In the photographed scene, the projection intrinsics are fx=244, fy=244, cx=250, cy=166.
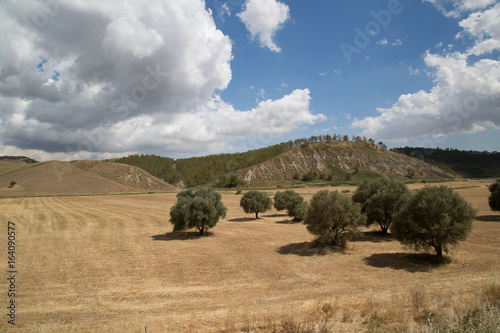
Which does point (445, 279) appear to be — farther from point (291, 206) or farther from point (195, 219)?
point (291, 206)

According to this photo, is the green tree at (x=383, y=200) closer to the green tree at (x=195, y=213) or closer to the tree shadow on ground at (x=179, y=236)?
the green tree at (x=195, y=213)

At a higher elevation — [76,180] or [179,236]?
[76,180]

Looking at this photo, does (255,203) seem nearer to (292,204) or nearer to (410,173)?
(292,204)

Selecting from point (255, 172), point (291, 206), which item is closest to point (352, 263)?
point (291, 206)

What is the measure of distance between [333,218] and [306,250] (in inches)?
155

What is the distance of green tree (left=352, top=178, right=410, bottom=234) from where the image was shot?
27.4 meters

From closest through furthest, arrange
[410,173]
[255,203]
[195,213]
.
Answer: [195,213] < [255,203] < [410,173]

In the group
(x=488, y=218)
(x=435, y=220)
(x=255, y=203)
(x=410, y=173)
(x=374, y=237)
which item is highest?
(x=410, y=173)

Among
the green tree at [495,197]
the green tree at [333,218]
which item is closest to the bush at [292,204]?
the green tree at [333,218]

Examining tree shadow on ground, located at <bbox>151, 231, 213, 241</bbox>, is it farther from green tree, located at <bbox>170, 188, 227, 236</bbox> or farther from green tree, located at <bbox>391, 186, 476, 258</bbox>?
green tree, located at <bbox>391, 186, 476, 258</bbox>

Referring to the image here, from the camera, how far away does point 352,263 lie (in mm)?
18578

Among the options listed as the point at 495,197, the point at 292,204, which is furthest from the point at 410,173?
the point at 292,204

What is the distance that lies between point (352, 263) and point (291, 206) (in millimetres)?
24367

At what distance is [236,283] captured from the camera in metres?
15.2
